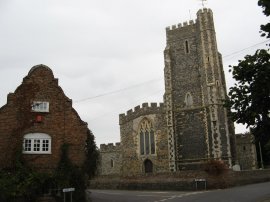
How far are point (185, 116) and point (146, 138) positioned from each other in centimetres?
508

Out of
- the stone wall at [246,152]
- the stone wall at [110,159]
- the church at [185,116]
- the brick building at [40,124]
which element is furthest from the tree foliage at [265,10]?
the stone wall at [110,159]

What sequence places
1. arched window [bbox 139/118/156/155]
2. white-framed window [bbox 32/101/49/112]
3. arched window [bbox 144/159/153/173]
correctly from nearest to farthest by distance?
1. white-framed window [bbox 32/101/49/112]
2. arched window [bbox 144/159/153/173]
3. arched window [bbox 139/118/156/155]

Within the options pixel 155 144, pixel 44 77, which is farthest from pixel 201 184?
pixel 44 77

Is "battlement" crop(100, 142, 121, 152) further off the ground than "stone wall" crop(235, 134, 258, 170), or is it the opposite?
"battlement" crop(100, 142, 121, 152)

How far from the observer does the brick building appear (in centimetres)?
2350

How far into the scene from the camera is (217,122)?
131 ft

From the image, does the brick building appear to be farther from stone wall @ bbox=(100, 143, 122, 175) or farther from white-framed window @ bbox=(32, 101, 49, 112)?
stone wall @ bbox=(100, 143, 122, 175)

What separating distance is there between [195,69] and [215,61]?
2.46 meters

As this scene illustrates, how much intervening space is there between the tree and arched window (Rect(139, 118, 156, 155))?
28.1 meters

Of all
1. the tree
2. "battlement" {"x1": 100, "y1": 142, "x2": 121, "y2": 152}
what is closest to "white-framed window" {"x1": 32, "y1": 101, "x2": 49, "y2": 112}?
the tree

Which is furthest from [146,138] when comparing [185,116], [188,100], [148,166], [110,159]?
[110,159]

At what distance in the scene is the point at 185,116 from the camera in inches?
1683

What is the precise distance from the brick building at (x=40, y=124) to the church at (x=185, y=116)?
18.5 meters

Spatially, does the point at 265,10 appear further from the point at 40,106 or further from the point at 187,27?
the point at 187,27
